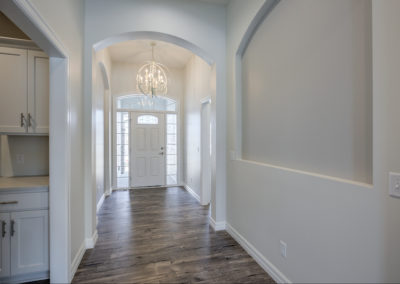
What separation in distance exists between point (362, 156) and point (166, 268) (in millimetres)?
1859

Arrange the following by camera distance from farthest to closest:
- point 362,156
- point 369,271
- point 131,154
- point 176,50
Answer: point 131,154 → point 176,50 → point 362,156 → point 369,271

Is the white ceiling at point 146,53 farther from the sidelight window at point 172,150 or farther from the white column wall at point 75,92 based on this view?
the white column wall at point 75,92

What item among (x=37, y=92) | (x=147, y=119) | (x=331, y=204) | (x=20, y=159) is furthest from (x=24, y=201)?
(x=147, y=119)

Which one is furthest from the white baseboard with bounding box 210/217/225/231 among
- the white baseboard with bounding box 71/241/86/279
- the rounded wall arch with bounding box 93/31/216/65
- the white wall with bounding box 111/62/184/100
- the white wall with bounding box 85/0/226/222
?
the white wall with bounding box 111/62/184/100

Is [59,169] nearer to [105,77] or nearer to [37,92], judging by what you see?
[37,92]

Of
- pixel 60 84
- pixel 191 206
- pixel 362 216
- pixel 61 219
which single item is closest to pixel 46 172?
pixel 61 219

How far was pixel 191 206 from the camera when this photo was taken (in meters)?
3.84

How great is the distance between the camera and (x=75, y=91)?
2016 mm

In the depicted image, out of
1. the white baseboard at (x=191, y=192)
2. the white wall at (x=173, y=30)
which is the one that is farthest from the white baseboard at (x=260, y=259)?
the white baseboard at (x=191, y=192)

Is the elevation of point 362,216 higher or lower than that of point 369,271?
higher

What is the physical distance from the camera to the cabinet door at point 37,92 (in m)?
1.96

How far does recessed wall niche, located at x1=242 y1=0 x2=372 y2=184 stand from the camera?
4.12 ft

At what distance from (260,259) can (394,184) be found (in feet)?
4.71

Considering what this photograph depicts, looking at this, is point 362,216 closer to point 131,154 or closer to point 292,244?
→ point 292,244
